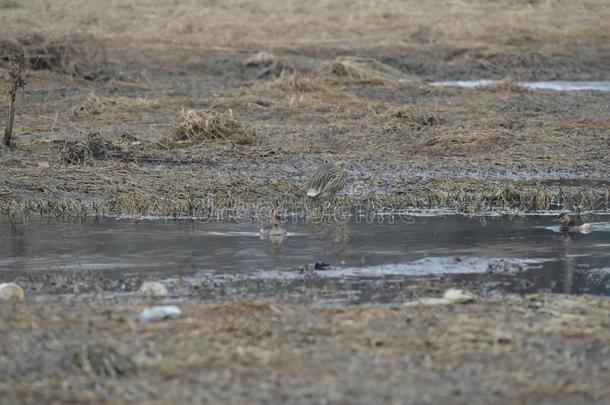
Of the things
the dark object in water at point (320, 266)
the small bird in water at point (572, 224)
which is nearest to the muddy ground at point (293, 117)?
the small bird in water at point (572, 224)

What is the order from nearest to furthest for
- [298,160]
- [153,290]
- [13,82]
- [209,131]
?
[153,290] < [13,82] < [298,160] < [209,131]

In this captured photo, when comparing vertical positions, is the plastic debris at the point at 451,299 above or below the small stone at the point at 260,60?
below

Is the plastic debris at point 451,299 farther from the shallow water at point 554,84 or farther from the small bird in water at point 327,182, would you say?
the shallow water at point 554,84

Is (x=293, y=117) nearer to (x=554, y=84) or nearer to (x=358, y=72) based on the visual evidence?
(x=358, y=72)

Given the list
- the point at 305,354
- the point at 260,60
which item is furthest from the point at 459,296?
the point at 260,60

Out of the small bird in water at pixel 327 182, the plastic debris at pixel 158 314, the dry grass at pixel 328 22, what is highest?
the dry grass at pixel 328 22

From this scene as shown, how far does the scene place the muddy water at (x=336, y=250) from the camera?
8977 millimetres

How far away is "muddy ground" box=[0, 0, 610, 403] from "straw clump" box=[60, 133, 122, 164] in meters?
0.03

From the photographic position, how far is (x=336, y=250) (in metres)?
9.95

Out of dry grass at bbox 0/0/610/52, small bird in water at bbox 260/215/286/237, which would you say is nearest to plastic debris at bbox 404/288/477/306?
small bird in water at bbox 260/215/286/237

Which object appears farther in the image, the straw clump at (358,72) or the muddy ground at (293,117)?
the straw clump at (358,72)

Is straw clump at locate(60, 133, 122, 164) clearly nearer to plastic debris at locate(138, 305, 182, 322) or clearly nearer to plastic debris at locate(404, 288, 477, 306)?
plastic debris at locate(404, 288, 477, 306)

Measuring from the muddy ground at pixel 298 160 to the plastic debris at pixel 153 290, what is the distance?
202 millimetres

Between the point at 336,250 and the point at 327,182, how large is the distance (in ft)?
6.85
